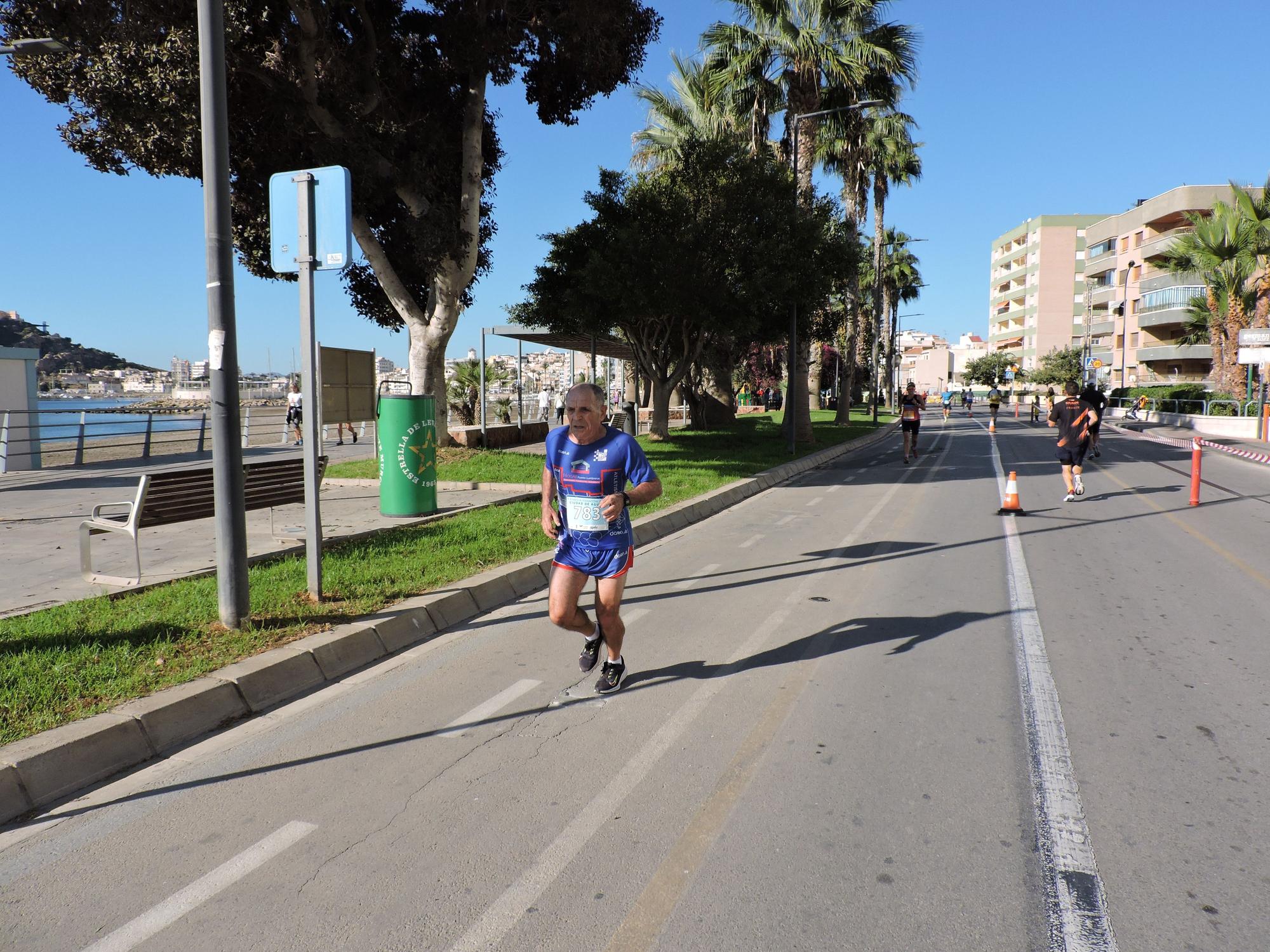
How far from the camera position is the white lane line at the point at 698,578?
7504 mm

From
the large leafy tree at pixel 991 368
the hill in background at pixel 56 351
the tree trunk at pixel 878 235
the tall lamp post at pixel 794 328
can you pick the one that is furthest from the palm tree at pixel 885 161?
the hill in background at pixel 56 351

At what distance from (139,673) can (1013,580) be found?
257 inches

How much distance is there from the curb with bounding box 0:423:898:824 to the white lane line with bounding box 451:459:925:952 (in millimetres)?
2046

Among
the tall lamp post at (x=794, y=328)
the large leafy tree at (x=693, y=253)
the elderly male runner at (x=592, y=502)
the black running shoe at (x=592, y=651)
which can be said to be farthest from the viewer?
the tall lamp post at (x=794, y=328)

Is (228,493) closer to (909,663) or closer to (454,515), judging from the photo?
(909,663)

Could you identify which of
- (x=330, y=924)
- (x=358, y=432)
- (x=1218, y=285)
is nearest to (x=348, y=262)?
(x=330, y=924)

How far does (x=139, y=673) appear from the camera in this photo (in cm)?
458

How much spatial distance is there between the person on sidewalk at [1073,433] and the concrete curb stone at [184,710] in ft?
37.9

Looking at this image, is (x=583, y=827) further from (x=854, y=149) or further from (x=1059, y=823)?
(x=854, y=149)

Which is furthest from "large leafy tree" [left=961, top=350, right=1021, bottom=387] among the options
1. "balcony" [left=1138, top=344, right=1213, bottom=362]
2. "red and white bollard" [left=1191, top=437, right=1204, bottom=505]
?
"red and white bollard" [left=1191, top=437, right=1204, bottom=505]

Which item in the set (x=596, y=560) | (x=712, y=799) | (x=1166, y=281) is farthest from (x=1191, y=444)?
(x=1166, y=281)

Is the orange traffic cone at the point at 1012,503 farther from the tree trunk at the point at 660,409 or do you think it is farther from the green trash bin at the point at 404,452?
the tree trunk at the point at 660,409

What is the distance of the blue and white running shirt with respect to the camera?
14.9 ft

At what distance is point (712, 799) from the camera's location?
11.7 ft
